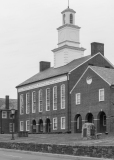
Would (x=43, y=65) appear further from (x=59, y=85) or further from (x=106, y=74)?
(x=106, y=74)

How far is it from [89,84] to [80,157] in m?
27.3

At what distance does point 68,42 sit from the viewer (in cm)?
6291

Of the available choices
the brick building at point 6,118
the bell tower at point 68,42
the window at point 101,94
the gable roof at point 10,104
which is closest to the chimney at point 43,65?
the bell tower at point 68,42

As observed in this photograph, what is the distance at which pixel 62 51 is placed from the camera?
62875 mm

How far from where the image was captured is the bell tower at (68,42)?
6238 cm

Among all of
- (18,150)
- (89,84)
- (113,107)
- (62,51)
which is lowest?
(18,150)

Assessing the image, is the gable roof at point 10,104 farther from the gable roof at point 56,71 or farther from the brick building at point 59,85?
the gable roof at point 56,71

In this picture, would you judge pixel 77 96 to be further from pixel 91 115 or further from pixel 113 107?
pixel 113 107

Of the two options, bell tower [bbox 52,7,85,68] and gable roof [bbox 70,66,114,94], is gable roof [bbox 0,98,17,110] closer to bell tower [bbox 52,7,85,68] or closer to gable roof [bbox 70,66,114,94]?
bell tower [bbox 52,7,85,68]

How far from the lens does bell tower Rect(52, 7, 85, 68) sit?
6238 centimetres

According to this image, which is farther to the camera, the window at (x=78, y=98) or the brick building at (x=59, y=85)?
the brick building at (x=59, y=85)

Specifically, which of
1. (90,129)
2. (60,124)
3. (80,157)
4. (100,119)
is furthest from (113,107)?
(80,157)

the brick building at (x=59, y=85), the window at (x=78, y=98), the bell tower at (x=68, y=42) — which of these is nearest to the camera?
the window at (x=78, y=98)

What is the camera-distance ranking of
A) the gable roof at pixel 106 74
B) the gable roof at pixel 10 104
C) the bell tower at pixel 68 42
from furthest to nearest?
1. the gable roof at pixel 10 104
2. the bell tower at pixel 68 42
3. the gable roof at pixel 106 74
